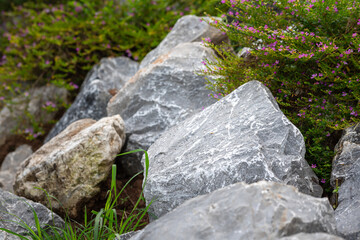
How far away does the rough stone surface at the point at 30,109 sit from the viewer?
5164 millimetres

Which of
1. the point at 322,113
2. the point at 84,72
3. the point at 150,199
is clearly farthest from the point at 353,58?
the point at 84,72

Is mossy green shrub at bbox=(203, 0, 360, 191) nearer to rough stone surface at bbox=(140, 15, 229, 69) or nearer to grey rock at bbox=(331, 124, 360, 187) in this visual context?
grey rock at bbox=(331, 124, 360, 187)

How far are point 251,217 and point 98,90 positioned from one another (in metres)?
3.15

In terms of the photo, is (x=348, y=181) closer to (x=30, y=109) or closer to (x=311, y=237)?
(x=311, y=237)

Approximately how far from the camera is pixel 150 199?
2.51 meters

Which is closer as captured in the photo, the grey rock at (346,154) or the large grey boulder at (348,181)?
the large grey boulder at (348,181)

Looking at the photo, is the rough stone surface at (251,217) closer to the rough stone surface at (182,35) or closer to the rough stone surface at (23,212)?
the rough stone surface at (23,212)

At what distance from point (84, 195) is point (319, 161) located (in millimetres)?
1925

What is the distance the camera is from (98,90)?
4.44m

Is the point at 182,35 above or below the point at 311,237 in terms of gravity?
above

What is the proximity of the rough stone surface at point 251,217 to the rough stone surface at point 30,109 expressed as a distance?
387 cm

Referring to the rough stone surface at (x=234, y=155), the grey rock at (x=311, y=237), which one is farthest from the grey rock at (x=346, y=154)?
the grey rock at (x=311, y=237)

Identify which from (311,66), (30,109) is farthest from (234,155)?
(30,109)

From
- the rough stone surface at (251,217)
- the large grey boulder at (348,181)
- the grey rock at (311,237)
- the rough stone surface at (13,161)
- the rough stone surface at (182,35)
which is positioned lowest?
the rough stone surface at (13,161)
